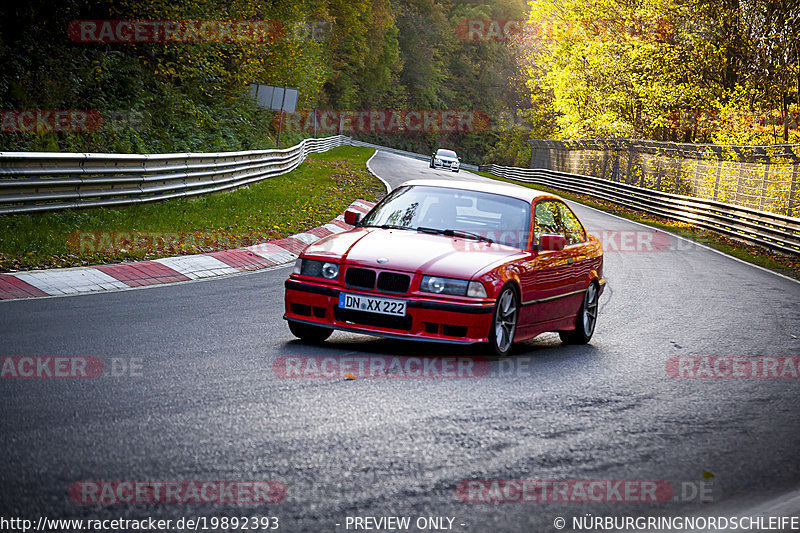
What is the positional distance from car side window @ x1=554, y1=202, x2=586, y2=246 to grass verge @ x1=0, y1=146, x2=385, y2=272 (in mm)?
5902

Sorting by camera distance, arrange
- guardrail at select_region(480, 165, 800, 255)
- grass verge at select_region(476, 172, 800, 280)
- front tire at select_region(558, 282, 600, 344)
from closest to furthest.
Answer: front tire at select_region(558, 282, 600, 344), grass verge at select_region(476, 172, 800, 280), guardrail at select_region(480, 165, 800, 255)

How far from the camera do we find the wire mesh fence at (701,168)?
2327 cm

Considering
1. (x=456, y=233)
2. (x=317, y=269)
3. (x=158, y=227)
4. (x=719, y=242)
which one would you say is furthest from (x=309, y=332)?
(x=719, y=242)

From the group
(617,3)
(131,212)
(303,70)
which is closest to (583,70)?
(617,3)

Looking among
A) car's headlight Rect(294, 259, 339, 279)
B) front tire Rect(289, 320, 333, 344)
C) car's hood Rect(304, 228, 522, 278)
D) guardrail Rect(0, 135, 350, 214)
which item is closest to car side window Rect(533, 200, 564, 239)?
car's hood Rect(304, 228, 522, 278)

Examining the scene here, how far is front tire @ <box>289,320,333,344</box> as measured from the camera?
7883 millimetres

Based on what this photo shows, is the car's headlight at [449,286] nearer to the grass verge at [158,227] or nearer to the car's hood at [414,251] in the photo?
the car's hood at [414,251]

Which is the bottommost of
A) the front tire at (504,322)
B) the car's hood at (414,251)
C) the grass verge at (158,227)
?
the grass verge at (158,227)

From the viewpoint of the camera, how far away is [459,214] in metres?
8.46

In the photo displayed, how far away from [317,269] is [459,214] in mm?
1584

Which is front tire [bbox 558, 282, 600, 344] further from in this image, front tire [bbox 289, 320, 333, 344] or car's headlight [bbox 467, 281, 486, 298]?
front tire [bbox 289, 320, 333, 344]

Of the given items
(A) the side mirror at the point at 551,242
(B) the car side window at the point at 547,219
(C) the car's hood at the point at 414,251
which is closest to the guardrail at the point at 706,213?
(B) the car side window at the point at 547,219

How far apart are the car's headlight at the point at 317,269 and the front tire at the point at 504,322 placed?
52.7 inches

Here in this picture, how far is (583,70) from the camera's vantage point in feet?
145
